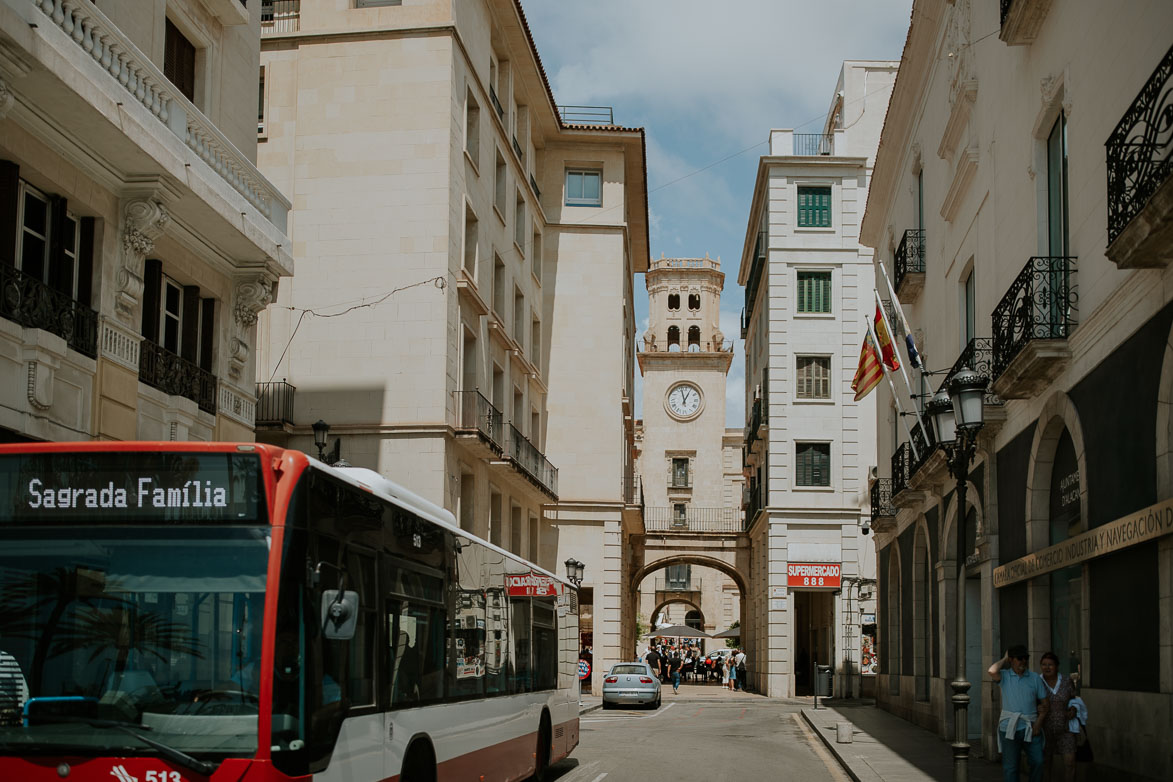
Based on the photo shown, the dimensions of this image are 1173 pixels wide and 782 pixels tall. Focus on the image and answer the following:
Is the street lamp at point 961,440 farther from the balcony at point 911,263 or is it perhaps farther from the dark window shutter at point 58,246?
the balcony at point 911,263

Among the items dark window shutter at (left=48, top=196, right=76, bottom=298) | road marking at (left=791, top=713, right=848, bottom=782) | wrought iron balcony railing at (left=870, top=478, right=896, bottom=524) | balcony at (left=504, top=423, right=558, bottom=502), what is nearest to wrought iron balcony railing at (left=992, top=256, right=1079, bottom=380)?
road marking at (left=791, top=713, right=848, bottom=782)

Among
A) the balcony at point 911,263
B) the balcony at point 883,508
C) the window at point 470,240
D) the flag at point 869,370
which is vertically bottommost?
the balcony at point 883,508

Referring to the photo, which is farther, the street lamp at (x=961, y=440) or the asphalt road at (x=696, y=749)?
the asphalt road at (x=696, y=749)

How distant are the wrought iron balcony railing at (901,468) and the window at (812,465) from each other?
1781 cm

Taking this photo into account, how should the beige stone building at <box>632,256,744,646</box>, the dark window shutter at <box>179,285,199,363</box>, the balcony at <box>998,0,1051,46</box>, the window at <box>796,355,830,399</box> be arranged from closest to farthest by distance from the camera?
the balcony at <box>998,0,1051,46</box> → the dark window shutter at <box>179,285,199,363</box> → the window at <box>796,355,830,399</box> → the beige stone building at <box>632,256,744,646</box>

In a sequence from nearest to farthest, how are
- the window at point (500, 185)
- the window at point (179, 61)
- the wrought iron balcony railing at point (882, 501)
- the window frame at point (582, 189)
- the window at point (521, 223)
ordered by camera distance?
the window at point (179, 61) < the wrought iron balcony railing at point (882, 501) < the window at point (500, 185) < the window at point (521, 223) < the window frame at point (582, 189)

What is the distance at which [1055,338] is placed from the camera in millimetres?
15695

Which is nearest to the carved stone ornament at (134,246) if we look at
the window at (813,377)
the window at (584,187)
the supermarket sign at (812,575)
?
the window at (584,187)

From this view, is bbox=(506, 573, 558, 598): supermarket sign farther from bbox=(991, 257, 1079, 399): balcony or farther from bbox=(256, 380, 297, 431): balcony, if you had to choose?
bbox=(256, 380, 297, 431): balcony

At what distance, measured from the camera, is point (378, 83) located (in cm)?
3200

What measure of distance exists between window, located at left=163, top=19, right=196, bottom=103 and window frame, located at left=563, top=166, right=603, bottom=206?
91.6 ft

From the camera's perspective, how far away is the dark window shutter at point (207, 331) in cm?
2047

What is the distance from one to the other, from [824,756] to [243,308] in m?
12.2

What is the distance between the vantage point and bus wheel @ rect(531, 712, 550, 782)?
17.2 metres
